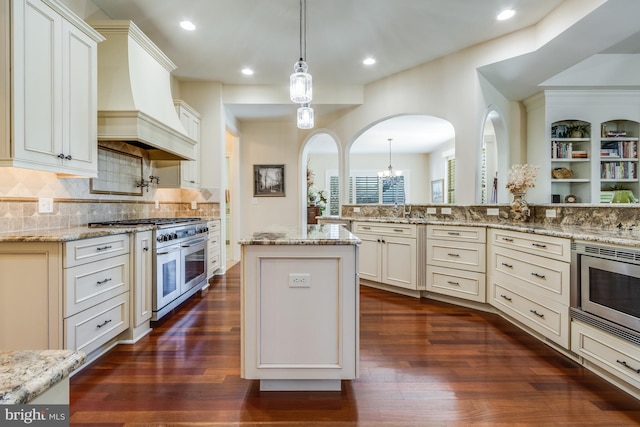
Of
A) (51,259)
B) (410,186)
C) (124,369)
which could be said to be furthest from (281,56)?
(410,186)

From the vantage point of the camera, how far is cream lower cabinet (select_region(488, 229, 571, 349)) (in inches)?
86.2

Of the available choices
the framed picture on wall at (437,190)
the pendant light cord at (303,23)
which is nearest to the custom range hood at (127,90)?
the pendant light cord at (303,23)

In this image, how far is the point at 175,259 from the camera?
3.05 m

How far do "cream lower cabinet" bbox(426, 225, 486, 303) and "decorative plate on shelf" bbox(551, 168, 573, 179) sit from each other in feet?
6.51

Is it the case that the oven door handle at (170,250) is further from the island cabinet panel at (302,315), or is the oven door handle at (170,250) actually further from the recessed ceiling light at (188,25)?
the recessed ceiling light at (188,25)

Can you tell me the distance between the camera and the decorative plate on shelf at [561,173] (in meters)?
4.18

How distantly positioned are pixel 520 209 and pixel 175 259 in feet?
11.4

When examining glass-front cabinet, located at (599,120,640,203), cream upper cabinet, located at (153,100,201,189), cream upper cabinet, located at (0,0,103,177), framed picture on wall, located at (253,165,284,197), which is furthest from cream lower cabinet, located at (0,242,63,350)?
glass-front cabinet, located at (599,120,640,203)

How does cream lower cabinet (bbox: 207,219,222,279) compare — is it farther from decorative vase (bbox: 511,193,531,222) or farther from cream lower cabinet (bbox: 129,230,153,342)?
decorative vase (bbox: 511,193,531,222)

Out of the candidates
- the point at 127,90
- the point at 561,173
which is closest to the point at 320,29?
the point at 127,90

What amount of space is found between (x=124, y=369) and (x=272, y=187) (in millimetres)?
4041

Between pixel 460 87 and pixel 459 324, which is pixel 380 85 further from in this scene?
pixel 459 324

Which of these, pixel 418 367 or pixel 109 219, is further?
pixel 109 219

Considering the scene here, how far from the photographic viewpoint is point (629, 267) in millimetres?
1764
